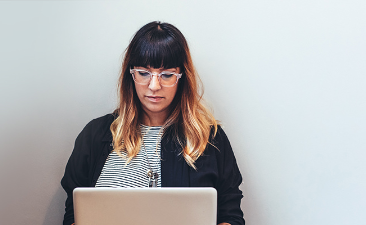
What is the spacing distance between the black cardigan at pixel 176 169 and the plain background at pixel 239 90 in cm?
18

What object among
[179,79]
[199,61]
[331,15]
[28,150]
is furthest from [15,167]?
[331,15]

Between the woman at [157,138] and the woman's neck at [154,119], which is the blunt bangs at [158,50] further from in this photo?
the woman's neck at [154,119]

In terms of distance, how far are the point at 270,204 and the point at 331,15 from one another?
84cm

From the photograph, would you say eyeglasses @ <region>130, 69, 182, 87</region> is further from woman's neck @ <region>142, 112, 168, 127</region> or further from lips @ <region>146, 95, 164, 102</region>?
woman's neck @ <region>142, 112, 168, 127</region>

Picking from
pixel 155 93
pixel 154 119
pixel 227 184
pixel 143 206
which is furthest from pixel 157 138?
pixel 143 206

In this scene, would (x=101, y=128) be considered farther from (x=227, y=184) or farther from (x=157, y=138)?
(x=227, y=184)

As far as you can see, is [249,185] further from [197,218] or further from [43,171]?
[43,171]

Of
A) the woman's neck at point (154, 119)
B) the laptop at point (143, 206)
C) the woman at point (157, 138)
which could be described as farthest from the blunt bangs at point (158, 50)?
the laptop at point (143, 206)

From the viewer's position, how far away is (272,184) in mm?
1580

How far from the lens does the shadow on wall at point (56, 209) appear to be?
1.62m

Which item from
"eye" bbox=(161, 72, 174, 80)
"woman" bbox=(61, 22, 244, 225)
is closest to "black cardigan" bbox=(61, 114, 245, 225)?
"woman" bbox=(61, 22, 244, 225)

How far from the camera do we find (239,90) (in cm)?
157

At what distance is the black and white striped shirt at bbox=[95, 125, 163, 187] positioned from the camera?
1.37 meters

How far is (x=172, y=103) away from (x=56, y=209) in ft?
2.38
